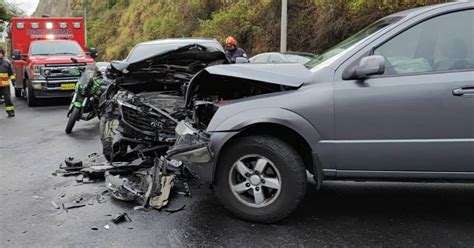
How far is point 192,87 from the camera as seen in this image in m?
4.94

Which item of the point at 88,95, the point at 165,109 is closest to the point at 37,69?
the point at 88,95

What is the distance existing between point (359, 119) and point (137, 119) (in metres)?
Result: 2.92

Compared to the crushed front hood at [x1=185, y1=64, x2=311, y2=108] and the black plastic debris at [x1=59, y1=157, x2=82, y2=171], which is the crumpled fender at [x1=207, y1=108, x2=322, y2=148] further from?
the black plastic debris at [x1=59, y1=157, x2=82, y2=171]

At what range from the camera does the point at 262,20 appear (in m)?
19.3

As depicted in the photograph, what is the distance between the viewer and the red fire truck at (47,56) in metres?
14.0

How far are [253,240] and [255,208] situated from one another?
369 millimetres

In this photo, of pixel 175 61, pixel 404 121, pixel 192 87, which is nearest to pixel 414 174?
pixel 404 121

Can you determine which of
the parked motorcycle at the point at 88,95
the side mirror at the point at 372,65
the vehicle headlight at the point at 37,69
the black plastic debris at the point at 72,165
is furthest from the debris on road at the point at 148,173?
the vehicle headlight at the point at 37,69

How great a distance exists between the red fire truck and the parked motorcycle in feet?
15.8

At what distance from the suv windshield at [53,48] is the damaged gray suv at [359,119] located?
39.9 feet

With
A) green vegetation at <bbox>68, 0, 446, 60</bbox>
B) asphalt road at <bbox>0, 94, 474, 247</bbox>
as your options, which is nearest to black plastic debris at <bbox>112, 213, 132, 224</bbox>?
asphalt road at <bbox>0, 94, 474, 247</bbox>

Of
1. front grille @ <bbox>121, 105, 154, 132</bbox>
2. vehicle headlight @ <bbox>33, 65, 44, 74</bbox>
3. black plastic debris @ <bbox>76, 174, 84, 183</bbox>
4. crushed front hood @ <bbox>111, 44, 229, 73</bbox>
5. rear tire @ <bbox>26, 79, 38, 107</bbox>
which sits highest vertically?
crushed front hood @ <bbox>111, 44, 229, 73</bbox>

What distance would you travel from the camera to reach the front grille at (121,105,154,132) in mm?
5895

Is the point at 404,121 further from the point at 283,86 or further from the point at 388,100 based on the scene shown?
the point at 283,86
